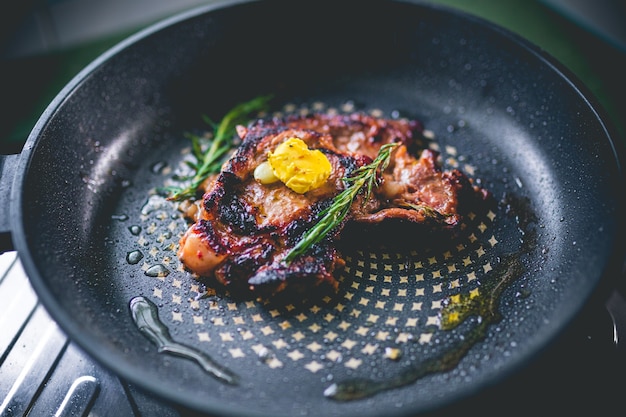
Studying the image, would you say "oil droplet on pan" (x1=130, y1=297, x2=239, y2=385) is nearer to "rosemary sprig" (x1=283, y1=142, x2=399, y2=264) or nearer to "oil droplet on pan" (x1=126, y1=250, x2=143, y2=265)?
"oil droplet on pan" (x1=126, y1=250, x2=143, y2=265)

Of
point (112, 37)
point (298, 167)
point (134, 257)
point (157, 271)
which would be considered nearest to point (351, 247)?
point (298, 167)

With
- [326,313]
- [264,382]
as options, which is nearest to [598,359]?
[326,313]

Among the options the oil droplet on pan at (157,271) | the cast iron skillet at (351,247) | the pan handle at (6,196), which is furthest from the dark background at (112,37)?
the oil droplet on pan at (157,271)

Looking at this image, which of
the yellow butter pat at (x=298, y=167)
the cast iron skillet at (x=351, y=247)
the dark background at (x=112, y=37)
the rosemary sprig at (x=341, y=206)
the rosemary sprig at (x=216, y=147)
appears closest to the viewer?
the cast iron skillet at (x=351, y=247)

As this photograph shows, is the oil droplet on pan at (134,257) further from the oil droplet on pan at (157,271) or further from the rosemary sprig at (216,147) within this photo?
the rosemary sprig at (216,147)

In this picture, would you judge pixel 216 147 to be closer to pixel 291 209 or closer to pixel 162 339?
pixel 291 209

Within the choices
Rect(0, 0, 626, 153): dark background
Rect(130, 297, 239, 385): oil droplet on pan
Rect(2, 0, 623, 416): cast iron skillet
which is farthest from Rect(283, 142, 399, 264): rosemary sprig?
Rect(0, 0, 626, 153): dark background

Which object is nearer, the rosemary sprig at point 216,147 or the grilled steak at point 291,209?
the grilled steak at point 291,209
